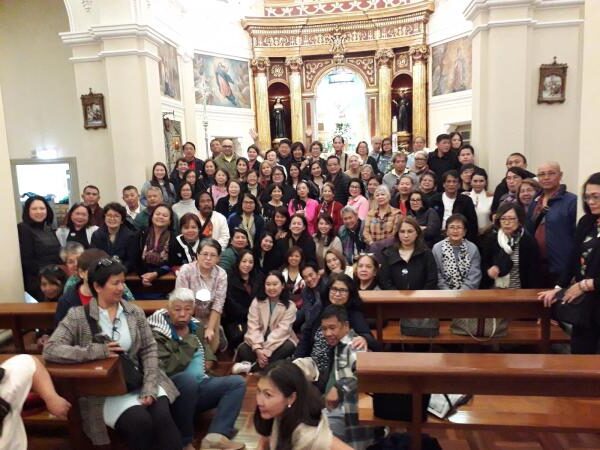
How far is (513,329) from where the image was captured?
4.45 metres

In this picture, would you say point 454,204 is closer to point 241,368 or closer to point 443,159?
point 443,159

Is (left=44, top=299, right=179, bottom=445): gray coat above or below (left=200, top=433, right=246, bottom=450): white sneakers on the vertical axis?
above

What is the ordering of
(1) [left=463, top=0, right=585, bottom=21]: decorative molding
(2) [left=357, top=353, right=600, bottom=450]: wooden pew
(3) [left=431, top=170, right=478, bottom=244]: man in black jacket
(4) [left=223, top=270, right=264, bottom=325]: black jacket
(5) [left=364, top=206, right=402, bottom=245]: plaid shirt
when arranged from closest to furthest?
1. (2) [left=357, top=353, right=600, bottom=450]: wooden pew
2. (4) [left=223, top=270, right=264, bottom=325]: black jacket
3. (5) [left=364, top=206, right=402, bottom=245]: plaid shirt
4. (3) [left=431, top=170, right=478, bottom=244]: man in black jacket
5. (1) [left=463, top=0, right=585, bottom=21]: decorative molding

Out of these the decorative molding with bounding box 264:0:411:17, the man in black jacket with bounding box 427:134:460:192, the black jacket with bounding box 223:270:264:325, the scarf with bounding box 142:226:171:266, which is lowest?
the black jacket with bounding box 223:270:264:325

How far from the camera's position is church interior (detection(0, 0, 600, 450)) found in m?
3.44

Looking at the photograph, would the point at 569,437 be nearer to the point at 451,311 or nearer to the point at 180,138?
the point at 451,311

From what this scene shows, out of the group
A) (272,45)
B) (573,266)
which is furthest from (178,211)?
(272,45)

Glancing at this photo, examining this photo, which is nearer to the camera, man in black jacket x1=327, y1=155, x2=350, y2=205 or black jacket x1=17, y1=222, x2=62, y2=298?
black jacket x1=17, y1=222, x2=62, y2=298

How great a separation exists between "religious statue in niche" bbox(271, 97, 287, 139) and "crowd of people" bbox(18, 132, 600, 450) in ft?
28.5

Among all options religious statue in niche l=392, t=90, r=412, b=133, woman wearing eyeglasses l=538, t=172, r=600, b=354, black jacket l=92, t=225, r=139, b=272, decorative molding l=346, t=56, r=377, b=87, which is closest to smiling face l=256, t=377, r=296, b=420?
woman wearing eyeglasses l=538, t=172, r=600, b=354

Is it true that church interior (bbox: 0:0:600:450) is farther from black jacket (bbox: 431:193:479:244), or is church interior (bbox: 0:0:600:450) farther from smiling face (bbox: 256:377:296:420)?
black jacket (bbox: 431:193:479:244)

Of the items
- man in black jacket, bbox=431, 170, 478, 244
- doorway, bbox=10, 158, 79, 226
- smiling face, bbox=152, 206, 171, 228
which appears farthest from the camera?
doorway, bbox=10, 158, 79, 226

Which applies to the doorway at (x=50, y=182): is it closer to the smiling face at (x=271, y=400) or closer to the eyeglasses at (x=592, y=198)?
the smiling face at (x=271, y=400)

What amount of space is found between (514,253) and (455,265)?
0.50 meters
